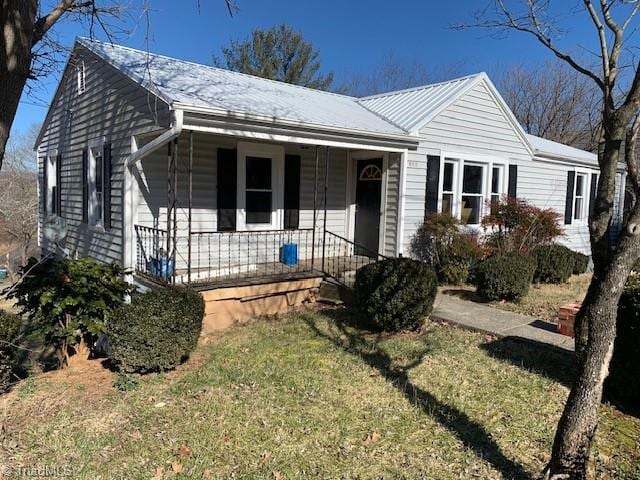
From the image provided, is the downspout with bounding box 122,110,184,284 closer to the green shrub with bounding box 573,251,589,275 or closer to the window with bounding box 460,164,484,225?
the window with bounding box 460,164,484,225

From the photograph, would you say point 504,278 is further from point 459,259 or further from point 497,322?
point 459,259

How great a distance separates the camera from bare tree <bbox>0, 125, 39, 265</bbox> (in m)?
20.2

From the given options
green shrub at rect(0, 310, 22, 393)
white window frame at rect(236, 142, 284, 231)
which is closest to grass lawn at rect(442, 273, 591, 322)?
white window frame at rect(236, 142, 284, 231)

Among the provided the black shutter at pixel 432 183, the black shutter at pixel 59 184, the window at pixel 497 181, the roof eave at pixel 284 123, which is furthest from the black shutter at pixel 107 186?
the window at pixel 497 181

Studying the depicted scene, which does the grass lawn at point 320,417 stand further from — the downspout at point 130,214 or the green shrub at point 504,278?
the downspout at point 130,214

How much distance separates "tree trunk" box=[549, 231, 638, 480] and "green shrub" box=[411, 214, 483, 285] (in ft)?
21.5

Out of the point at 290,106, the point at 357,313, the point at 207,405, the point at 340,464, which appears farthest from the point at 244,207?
the point at 340,464

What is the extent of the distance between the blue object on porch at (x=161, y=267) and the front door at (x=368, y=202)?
4.18 meters

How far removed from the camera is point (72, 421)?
13.7 feet

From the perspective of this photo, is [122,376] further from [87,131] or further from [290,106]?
[87,131]

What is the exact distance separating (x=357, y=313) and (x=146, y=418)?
396 centimetres

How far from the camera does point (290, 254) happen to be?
9.20 metres

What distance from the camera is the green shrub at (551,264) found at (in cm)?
1013

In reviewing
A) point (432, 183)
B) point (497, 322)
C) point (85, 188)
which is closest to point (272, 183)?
point (432, 183)
